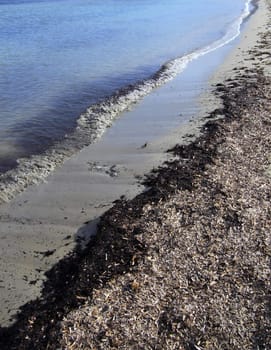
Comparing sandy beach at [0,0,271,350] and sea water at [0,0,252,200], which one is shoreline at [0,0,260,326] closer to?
sandy beach at [0,0,271,350]

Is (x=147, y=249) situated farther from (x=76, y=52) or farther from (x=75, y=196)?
(x=76, y=52)

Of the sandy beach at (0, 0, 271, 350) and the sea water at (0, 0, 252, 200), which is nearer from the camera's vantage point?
the sandy beach at (0, 0, 271, 350)

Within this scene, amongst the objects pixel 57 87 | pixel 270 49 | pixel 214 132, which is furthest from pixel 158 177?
pixel 270 49

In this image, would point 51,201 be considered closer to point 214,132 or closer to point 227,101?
point 214,132

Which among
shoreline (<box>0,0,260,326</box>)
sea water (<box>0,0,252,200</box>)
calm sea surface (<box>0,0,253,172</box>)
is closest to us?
shoreline (<box>0,0,260,326</box>)

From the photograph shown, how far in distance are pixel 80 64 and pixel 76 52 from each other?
2.37 meters

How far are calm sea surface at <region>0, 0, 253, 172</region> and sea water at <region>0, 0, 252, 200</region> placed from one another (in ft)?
0.10

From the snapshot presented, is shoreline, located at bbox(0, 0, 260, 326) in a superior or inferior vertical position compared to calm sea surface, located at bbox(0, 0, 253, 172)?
inferior

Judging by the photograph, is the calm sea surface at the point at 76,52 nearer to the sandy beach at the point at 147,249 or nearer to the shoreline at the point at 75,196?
the shoreline at the point at 75,196

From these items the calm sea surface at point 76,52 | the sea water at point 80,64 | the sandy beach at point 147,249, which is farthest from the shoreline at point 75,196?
the calm sea surface at point 76,52

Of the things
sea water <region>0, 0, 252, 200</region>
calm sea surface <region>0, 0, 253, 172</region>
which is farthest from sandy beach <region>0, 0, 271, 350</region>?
calm sea surface <region>0, 0, 253, 172</region>

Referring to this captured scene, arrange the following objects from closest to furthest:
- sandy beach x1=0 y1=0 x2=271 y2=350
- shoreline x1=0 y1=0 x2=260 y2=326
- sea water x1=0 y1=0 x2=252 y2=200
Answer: sandy beach x1=0 y1=0 x2=271 y2=350
shoreline x1=0 y1=0 x2=260 y2=326
sea water x1=0 y1=0 x2=252 y2=200

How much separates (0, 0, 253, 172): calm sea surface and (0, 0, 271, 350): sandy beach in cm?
230

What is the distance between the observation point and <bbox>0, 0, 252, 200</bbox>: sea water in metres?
11.5
